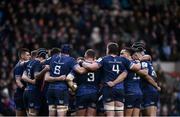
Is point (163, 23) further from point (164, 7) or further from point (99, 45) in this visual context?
point (99, 45)

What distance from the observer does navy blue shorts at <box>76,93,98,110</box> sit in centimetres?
2058

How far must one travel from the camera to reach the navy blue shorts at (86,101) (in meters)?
20.6

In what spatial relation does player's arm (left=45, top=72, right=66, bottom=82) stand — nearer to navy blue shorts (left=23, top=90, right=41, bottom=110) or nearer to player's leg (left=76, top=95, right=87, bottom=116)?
player's leg (left=76, top=95, right=87, bottom=116)

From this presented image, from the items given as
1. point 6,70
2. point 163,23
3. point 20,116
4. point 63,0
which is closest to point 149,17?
point 163,23

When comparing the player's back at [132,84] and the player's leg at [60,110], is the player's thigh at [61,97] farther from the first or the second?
the player's back at [132,84]

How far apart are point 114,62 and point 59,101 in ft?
5.93

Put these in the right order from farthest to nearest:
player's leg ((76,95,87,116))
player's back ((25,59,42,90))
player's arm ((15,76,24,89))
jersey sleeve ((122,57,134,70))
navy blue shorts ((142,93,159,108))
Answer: player's arm ((15,76,24,89)) < player's back ((25,59,42,90)) < navy blue shorts ((142,93,159,108)) < player's leg ((76,95,87,116)) < jersey sleeve ((122,57,134,70))

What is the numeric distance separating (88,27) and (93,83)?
1228 cm

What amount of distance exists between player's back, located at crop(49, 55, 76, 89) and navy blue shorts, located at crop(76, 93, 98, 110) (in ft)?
1.70

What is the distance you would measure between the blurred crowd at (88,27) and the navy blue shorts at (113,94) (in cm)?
894

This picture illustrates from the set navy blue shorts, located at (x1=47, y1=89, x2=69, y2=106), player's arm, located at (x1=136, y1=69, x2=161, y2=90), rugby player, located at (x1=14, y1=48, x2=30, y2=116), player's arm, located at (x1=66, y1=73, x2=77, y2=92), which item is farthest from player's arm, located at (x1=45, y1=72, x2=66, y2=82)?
player's arm, located at (x1=136, y1=69, x2=161, y2=90)

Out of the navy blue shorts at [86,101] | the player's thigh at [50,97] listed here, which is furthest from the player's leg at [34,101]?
the navy blue shorts at [86,101]

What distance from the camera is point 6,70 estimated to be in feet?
96.2

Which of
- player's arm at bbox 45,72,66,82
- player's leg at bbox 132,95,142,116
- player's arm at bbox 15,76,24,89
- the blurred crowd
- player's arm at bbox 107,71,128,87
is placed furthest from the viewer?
the blurred crowd
